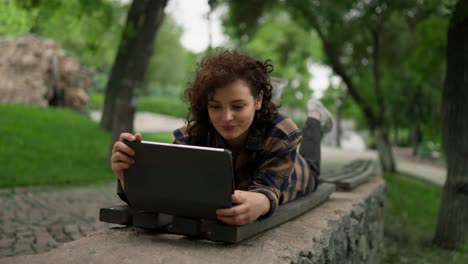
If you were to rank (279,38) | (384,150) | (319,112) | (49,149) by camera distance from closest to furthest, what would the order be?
(319,112)
(49,149)
(384,150)
(279,38)

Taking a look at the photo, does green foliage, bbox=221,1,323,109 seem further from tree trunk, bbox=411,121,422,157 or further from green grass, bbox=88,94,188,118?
green grass, bbox=88,94,188,118

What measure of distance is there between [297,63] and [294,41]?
848 millimetres

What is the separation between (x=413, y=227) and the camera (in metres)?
7.76

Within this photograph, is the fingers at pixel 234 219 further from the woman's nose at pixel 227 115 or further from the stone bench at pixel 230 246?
the woman's nose at pixel 227 115

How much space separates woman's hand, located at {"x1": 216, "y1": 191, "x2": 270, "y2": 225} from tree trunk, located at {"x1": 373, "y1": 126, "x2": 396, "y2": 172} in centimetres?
1210

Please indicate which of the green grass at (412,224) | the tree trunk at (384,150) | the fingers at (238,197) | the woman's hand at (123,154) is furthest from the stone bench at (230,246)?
the tree trunk at (384,150)

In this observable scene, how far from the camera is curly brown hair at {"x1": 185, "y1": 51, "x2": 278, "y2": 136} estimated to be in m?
2.62

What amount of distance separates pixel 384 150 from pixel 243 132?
1197cm

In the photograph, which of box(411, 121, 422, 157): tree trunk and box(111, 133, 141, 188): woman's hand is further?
box(411, 121, 422, 157): tree trunk

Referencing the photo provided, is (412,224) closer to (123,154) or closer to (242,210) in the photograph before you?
(242,210)

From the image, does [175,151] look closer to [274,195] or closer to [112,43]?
[274,195]

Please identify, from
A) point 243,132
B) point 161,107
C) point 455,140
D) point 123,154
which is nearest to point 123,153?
point 123,154

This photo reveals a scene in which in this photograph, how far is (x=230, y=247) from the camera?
97.4 inches

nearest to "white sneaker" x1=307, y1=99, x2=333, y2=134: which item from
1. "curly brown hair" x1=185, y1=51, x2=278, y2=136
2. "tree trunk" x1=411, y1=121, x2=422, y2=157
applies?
"curly brown hair" x1=185, y1=51, x2=278, y2=136
